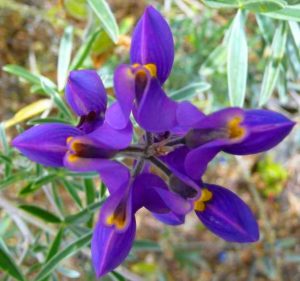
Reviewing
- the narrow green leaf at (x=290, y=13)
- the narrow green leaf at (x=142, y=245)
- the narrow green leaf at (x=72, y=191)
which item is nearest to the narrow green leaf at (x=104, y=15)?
the narrow green leaf at (x=290, y=13)

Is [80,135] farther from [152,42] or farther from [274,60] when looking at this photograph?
[274,60]

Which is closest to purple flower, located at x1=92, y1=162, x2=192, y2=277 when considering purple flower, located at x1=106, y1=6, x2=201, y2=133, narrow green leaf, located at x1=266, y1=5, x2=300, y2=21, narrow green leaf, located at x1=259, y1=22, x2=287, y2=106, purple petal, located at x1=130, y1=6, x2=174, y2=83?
purple flower, located at x1=106, y1=6, x2=201, y2=133

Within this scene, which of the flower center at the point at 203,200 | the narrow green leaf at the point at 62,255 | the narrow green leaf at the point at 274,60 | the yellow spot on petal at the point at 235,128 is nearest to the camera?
the yellow spot on petal at the point at 235,128

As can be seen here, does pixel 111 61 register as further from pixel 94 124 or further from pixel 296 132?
pixel 94 124

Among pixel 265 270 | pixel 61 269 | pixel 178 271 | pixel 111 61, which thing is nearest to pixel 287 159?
pixel 265 270

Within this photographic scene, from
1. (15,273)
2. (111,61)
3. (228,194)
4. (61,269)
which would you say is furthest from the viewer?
(111,61)

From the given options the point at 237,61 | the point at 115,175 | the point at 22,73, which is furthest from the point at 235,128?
the point at 22,73

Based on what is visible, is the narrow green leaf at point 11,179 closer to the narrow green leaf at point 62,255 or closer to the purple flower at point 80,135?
the narrow green leaf at point 62,255
